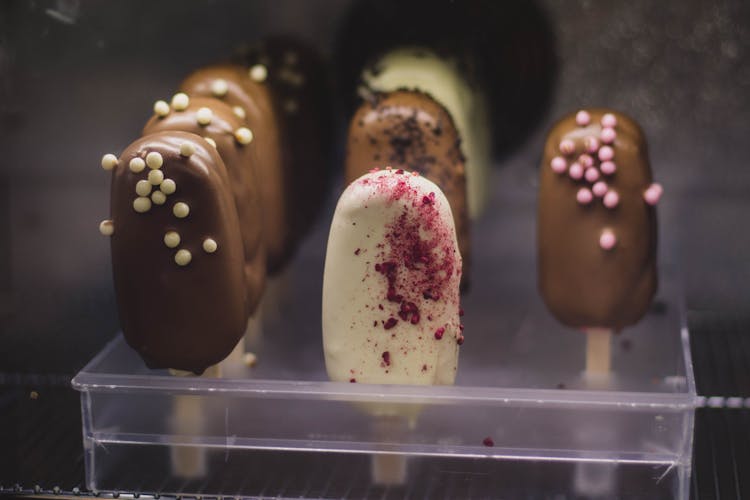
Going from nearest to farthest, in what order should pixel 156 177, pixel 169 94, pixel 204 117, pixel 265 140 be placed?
pixel 156 177
pixel 204 117
pixel 265 140
pixel 169 94

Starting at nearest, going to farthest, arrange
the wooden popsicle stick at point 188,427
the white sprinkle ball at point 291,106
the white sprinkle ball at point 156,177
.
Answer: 1. the white sprinkle ball at point 156,177
2. the wooden popsicle stick at point 188,427
3. the white sprinkle ball at point 291,106

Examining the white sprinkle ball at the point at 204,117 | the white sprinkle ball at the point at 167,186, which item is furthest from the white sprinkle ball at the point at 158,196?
the white sprinkle ball at the point at 204,117

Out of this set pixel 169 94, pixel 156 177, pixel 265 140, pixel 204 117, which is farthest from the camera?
pixel 169 94

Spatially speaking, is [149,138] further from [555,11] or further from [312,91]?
[555,11]

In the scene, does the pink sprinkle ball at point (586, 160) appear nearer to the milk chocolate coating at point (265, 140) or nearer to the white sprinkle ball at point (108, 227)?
the milk chocolate coating at point (265, 140)

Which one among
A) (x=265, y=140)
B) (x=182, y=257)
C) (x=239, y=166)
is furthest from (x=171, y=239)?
(x=265, y=140)

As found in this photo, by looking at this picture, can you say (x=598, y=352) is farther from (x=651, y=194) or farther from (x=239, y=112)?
(x=239, y=112)

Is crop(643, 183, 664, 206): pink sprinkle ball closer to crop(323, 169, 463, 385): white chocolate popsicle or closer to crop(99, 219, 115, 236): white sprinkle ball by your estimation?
crop(323, 169, 463, 385): white chocolate popsicle
